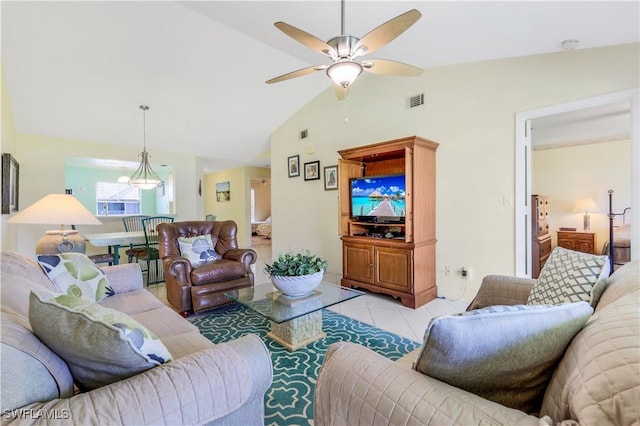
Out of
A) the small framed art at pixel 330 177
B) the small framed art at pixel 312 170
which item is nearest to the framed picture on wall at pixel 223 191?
the small framed art at pixel 312 170

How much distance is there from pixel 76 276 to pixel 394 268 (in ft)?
9.42

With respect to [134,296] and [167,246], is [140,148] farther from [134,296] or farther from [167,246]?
[134,296]

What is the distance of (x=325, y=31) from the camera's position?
284 centimetres

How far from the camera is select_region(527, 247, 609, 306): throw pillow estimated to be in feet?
4.38

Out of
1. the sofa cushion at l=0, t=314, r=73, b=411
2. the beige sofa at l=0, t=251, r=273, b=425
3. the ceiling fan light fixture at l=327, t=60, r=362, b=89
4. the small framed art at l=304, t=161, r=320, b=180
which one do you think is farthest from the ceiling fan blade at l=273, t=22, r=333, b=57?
the small framed art at l=304, t=161, r=320, b=180

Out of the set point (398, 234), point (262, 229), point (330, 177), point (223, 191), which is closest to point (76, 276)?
point (398, 234)

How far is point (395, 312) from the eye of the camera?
3.10 metres

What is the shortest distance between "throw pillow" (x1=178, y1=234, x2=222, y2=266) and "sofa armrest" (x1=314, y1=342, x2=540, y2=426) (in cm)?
262

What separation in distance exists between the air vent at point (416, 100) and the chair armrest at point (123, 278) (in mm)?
3536

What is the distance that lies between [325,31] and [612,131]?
4262mm

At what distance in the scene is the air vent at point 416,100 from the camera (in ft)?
11.9

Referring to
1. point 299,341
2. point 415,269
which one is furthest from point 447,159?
point 299,341

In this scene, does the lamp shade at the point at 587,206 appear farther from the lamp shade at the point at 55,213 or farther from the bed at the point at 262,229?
the bed at the point at 262,229

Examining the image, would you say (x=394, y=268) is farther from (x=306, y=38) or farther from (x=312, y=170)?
(x=306, y=38)
